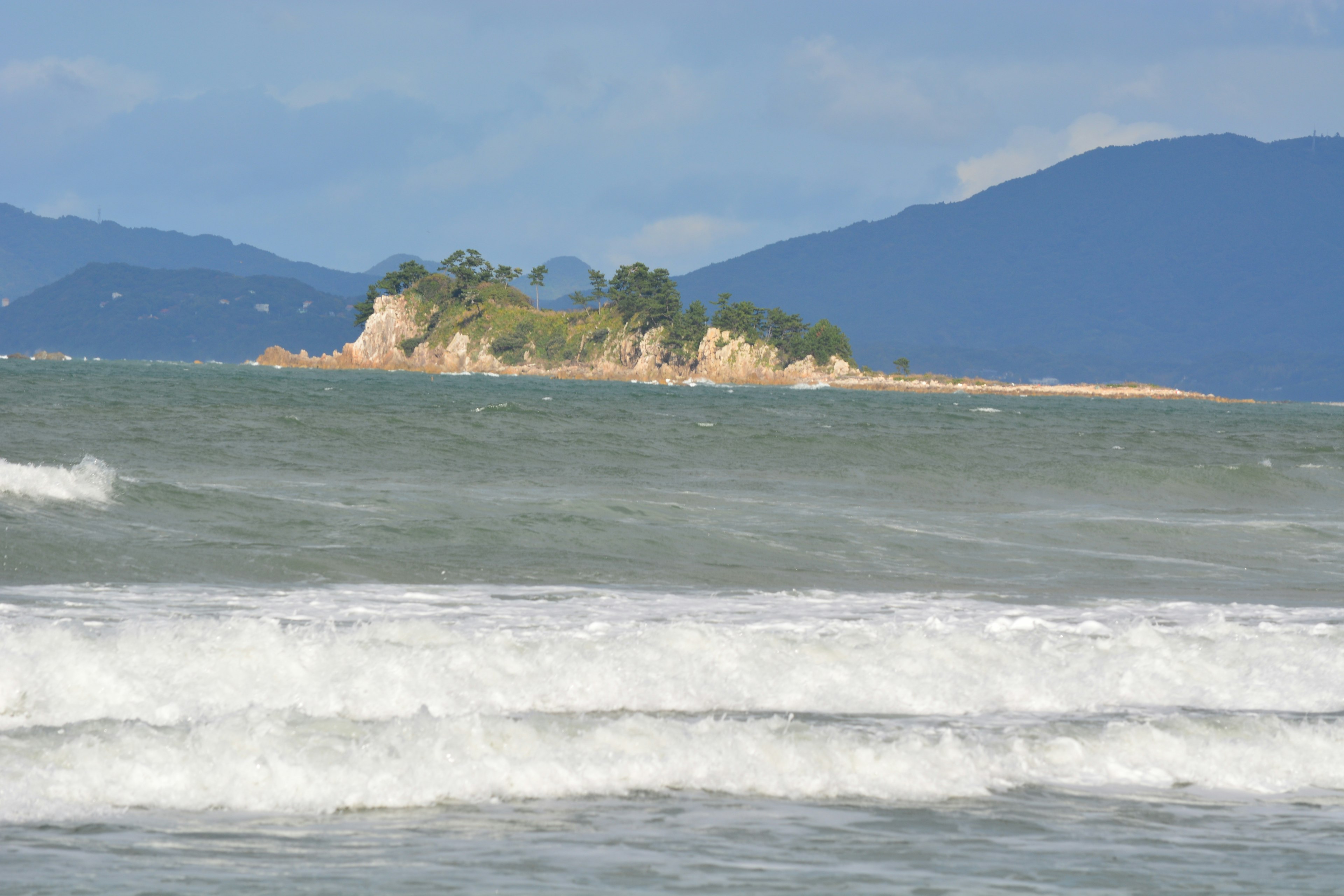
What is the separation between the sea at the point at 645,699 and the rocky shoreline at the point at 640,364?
142 metres

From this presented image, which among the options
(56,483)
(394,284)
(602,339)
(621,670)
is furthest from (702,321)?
(621,670)

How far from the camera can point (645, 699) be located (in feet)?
25.7

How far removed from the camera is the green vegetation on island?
6924 inches

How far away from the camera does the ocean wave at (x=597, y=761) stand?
5.84 metres

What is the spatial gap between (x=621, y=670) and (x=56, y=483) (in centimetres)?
1300

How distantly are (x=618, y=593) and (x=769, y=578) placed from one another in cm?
215

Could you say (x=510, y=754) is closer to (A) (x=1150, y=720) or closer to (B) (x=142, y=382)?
(A) (x=1150, y=720)

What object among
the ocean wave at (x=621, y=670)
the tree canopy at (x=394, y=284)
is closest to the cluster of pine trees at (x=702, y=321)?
the tree canopy at (x=394, y=284)

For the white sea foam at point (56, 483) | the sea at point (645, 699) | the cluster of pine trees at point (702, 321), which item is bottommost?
the sea at point (645, 699)

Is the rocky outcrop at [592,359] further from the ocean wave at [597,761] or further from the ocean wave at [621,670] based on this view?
the ocean wave at [597,761]

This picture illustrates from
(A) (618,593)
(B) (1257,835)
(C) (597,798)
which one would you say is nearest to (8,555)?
(A) (618,593)

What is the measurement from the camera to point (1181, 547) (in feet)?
57.1

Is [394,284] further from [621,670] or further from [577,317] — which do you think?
[621,670]

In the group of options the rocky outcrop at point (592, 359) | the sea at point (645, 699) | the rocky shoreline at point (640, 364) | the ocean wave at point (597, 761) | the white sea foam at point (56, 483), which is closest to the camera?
the sea at point (645, 699)
